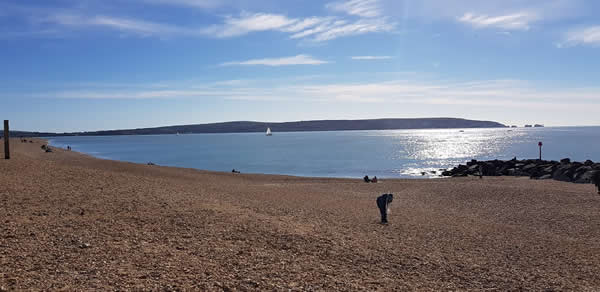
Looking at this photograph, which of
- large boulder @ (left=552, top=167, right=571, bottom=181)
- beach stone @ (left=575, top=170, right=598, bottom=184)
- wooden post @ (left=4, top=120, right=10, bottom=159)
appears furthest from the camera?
large boulder @ (left=552, top=167, right=571, bottom=181)

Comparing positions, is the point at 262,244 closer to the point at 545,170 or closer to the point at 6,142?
the point at 6,142

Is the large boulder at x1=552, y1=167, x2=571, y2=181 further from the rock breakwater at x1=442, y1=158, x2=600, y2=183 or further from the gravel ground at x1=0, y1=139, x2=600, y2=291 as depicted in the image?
the gravel ground at x1=0, y1=139, x2=600, y2=291

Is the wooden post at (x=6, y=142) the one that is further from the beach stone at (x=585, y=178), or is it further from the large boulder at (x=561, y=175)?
the large boulder at (x=561, y=175)

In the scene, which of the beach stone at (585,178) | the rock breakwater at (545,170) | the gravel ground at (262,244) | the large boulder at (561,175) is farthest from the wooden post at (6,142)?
the large boulder at (561,175)

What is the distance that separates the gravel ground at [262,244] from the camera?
689 cm

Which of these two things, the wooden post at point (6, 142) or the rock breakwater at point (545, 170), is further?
the rock breakwater at point (545, 170)

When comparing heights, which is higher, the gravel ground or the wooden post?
the wooden post

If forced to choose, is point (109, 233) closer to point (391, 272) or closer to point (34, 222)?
point (34, 222)

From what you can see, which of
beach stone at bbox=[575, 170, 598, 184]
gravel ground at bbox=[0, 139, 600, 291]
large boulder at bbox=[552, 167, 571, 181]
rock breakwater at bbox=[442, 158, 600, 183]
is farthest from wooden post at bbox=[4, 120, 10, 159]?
large boulder at bbox=[552, 167, 571, 181]

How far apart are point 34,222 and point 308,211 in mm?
8414

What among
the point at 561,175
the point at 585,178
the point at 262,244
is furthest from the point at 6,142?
the point at 561,175

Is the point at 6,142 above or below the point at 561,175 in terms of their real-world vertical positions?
above

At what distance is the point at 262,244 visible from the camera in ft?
29.8

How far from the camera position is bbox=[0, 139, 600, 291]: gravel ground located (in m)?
6.89
